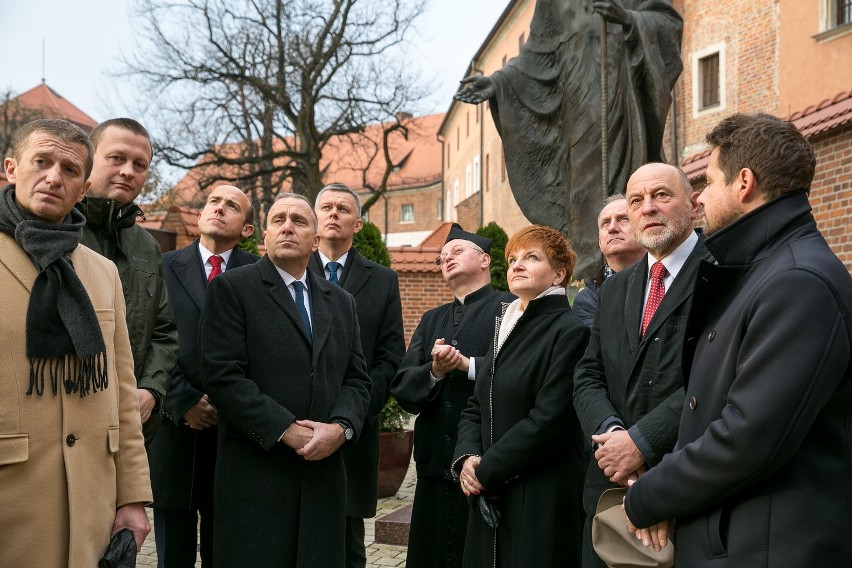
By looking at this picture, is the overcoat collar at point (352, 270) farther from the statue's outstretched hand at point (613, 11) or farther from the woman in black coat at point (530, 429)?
the statue's outstretched hand at point (613, 11)

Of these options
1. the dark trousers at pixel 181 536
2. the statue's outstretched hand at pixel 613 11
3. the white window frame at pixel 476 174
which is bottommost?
the dark trousers at pixel 181 536

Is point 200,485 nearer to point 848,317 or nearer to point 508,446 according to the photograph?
point 508,446

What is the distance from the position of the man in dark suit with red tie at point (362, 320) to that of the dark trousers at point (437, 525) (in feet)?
1.41

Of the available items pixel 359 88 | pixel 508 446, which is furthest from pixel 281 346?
pixel 359 88

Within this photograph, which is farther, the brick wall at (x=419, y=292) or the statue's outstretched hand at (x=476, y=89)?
the brick wall at (x=419, y=292)

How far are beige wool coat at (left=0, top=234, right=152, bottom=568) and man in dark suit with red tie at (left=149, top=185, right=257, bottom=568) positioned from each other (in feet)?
4.38

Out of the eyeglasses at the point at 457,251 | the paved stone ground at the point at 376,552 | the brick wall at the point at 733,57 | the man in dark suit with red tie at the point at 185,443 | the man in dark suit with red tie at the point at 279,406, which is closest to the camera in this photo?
the man in dark suit with red tie at the point at 279,406

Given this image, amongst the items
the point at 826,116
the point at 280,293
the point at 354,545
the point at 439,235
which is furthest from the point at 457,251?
the point at 439,235

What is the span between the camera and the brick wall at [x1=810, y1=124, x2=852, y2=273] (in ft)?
32.3

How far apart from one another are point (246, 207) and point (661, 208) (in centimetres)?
239

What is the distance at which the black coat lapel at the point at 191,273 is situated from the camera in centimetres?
416

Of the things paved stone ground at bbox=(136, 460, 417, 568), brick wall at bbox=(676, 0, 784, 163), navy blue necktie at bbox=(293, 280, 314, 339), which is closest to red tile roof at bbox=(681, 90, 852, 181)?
paved stone ground at bbox=(136, 460, 417, 568)

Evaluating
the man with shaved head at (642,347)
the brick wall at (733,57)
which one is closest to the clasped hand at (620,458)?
the man with shaved head at (642,347)

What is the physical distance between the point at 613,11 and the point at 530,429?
3005mm
